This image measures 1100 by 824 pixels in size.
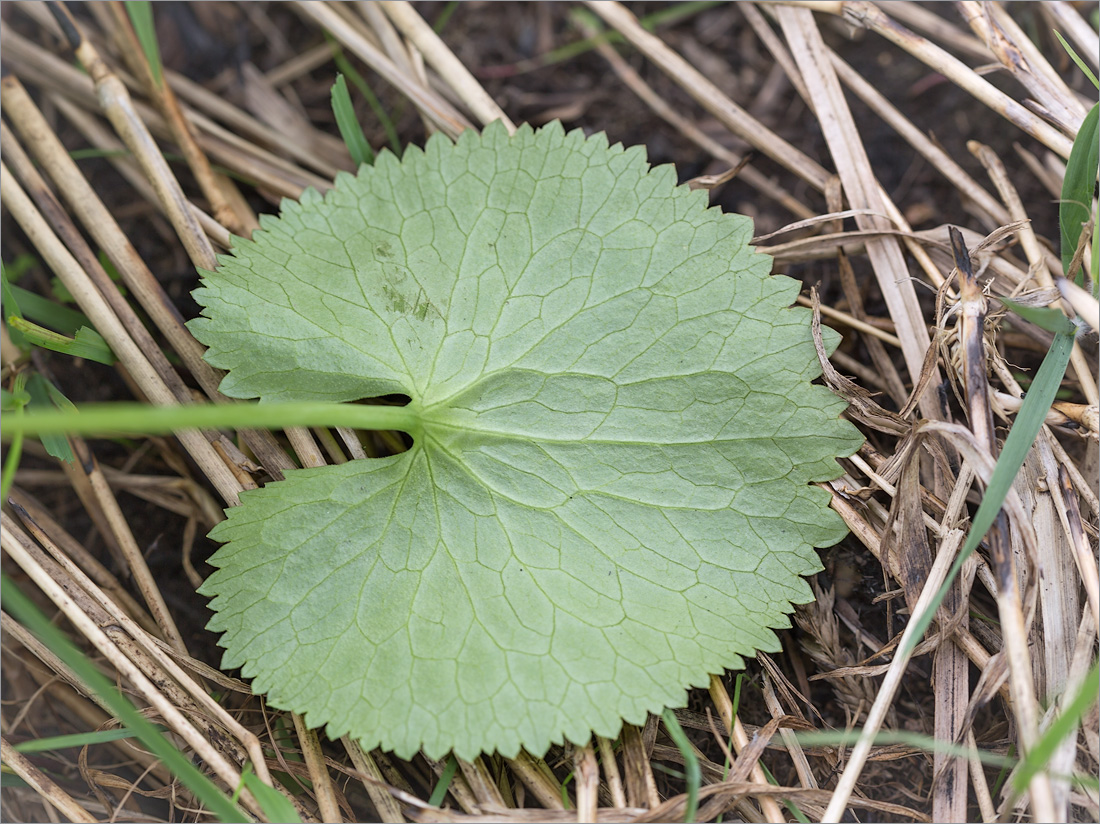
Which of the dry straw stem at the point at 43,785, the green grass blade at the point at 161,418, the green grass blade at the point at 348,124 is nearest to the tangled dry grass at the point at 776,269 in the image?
the dry straw stem at the point at 43,785

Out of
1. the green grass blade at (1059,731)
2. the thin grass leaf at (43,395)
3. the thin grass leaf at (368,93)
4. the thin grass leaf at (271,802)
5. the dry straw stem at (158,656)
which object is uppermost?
the thin grass leaf at (368,93)

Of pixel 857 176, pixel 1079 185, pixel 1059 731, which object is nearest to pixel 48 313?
pixel 857 176

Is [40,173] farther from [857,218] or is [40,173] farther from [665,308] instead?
[857,218]

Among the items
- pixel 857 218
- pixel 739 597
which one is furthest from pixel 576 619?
pixel 857 218

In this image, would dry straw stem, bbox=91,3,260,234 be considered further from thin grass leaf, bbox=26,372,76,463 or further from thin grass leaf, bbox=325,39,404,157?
thin grass leaf, bbox=26,372,76,463

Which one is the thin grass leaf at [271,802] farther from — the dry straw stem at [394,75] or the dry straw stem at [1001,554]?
the dry straw stem at [394,75]

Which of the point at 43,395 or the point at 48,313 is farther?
the point at 48,313

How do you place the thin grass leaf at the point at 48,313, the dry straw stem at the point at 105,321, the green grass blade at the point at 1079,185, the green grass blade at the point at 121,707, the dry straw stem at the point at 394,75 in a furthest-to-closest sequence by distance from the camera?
the dry straw stem at the point at 394,75 < the thin grass leaf at the point at 48,313 < the dry straw stem at the point at 105,321 < the green grass blade at the point at 1079,185 < the green grass blade at the point at 121,707

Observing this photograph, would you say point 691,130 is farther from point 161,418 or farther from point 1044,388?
point 161,418
